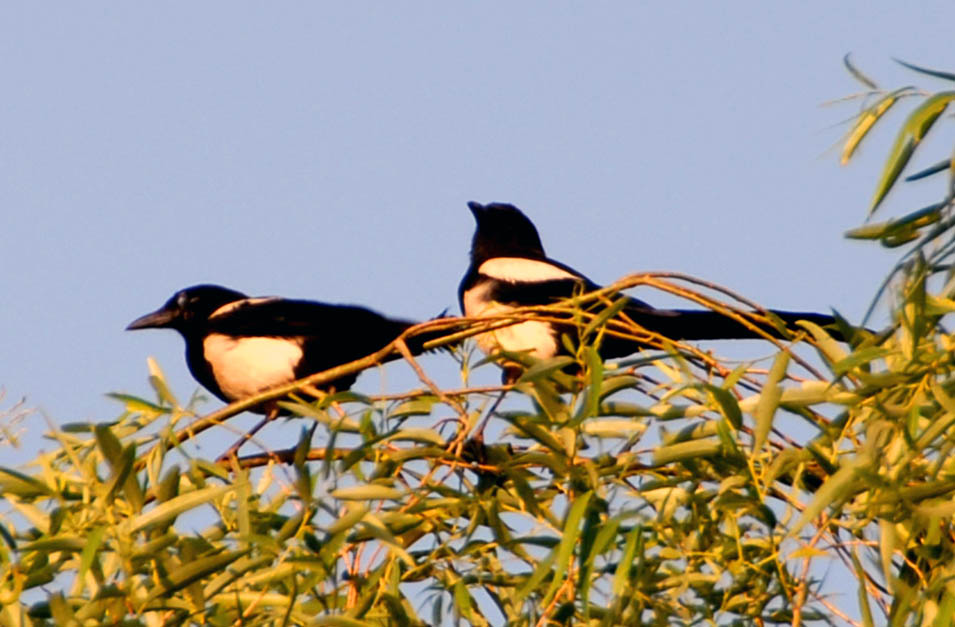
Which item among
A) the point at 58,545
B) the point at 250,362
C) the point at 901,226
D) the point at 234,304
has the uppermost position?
the point at 901,226

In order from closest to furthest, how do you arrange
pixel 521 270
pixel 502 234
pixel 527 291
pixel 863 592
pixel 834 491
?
pixel 834 491, pixel 863 592, pixel 527 291, pixel 521 270, pixel 502 234

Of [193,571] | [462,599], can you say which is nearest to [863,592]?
[462,599]

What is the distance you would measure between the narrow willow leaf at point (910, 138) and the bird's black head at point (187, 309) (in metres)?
3.30

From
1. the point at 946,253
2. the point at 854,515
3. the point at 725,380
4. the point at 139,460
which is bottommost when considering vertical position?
the point at 139,460

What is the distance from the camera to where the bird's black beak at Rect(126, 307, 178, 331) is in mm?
4836

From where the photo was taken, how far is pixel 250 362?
4547mm

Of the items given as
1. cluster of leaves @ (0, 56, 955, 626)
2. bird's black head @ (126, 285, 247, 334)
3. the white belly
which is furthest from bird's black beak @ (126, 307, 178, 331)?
cluster of leaves @ (0, 56, 955, 626)

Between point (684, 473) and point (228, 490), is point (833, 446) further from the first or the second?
point (228, 490)

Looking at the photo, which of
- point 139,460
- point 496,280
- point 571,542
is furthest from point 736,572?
point 496,280

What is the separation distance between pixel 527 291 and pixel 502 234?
665 millimetres

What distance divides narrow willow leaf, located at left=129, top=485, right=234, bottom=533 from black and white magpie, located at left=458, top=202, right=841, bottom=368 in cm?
177

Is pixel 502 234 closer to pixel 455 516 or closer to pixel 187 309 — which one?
pixel 187 309

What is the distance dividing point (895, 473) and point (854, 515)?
114 mm

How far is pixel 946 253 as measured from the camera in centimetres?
177
